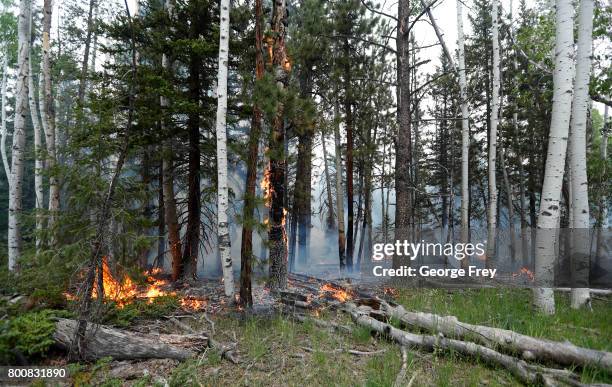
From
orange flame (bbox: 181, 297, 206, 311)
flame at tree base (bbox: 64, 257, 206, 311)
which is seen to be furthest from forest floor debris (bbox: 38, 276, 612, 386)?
flame at tree base (bbox: 64, 257, 206, 311)

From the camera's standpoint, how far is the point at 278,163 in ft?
25.8

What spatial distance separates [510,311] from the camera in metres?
6.06

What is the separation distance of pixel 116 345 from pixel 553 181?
309 inches

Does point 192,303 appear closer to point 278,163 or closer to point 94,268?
point 94,268

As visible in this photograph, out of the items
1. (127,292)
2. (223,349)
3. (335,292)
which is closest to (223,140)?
(127,292)

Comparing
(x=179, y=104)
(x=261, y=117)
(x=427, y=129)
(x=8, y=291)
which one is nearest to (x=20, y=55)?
(x=179, y=104)

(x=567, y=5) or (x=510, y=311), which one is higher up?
(x=567, y=5)

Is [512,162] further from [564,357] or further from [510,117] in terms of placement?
[564,357]

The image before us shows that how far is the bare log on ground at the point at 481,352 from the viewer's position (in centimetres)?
335

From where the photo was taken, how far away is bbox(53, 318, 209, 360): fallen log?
4504 mm

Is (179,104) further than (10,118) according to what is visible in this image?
No

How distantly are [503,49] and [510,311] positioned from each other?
16.2 metres

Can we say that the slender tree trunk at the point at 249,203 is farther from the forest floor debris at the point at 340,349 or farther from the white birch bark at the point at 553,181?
the white birch bark at the point at 553,181

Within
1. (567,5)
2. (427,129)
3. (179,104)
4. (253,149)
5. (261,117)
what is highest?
(427,129)
